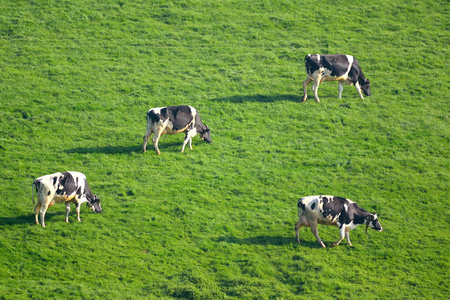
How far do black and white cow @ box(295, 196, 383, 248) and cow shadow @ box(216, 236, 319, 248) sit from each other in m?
0.33

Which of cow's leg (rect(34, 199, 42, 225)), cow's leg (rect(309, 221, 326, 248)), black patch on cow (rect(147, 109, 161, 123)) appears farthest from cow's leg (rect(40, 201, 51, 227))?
cow's leg (rect(309, 221, 326, 248))

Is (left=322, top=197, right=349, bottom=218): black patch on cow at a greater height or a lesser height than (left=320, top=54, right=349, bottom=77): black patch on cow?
lesser

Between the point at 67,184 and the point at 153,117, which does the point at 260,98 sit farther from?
the point at 67,184

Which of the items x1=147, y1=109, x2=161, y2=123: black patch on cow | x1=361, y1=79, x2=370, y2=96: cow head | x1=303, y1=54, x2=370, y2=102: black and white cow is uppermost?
x1=303, y1=54, x2=370, y2=102: black and white cow

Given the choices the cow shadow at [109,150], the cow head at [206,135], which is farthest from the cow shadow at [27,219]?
the cow head at [206,135]

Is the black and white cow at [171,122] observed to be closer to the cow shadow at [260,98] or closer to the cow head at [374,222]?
the cow shadow at [260,98]

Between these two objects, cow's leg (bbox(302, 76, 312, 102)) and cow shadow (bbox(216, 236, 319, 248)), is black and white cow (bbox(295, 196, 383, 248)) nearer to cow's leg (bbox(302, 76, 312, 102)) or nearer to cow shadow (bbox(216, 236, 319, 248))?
cow shadow (bbox(216, 236, 319, 248))

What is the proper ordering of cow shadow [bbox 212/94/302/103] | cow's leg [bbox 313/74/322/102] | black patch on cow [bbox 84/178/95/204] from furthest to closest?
cow shadow [bbox 212/94/302/103]
cow's leg [bbox 313/74/322/102]
black patch on cow [bbox 84/178/95/204]

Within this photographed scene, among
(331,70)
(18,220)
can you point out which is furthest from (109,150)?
(331,70)

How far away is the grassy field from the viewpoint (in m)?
22.7

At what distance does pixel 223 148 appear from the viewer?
1217 inches

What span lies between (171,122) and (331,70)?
10358 mm

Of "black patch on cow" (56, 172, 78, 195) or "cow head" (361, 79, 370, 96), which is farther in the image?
"cow head" (361, 79, 370, 96)

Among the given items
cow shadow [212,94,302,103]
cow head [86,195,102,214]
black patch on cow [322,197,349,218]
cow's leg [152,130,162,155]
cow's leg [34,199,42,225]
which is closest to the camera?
black patch on cow [322,197,349,218]
